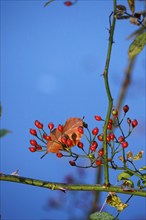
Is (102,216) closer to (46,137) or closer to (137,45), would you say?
(46,137)

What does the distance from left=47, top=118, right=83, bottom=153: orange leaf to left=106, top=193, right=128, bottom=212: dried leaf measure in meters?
0.10

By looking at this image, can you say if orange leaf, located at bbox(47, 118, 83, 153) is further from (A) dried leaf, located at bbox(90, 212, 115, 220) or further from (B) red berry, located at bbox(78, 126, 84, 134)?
(A) dried leaf, located at bbox(90, 212, 115, 220)

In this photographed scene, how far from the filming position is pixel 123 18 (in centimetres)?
68

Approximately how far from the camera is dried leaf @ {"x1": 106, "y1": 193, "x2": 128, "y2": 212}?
56 centimetres

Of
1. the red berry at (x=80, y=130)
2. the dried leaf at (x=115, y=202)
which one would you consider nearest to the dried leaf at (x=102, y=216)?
the dried leaf at (x=115, y=202)

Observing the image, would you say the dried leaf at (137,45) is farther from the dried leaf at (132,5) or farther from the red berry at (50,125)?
the red berry at (50,125)

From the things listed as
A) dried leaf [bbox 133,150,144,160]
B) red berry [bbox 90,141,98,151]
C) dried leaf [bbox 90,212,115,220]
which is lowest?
dried leaf [bbox 90,212,115,220]

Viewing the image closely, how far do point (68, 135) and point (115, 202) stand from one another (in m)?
0.13

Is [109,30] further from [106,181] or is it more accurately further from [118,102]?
[118,102]

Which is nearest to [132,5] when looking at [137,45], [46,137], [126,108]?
[137,45]

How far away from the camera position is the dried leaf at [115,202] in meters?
0.56

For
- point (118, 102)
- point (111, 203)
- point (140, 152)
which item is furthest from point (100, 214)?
point (118, 102)

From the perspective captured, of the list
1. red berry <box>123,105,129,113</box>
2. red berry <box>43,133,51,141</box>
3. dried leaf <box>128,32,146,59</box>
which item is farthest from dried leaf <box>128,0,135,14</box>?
red berry <box>43,133,51,141</box>

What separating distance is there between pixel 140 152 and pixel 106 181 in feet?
0.62
